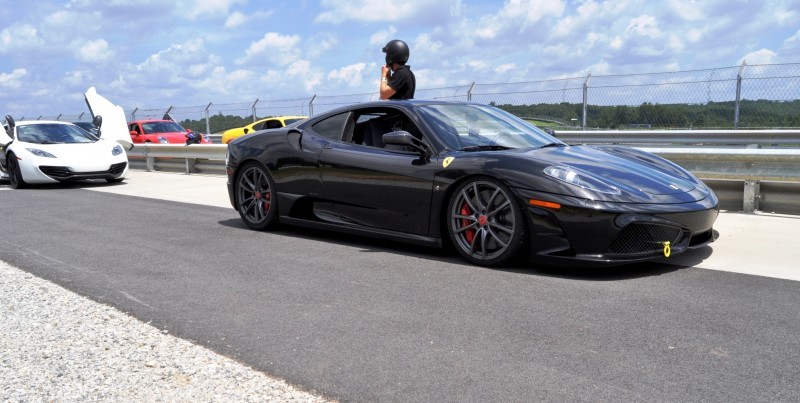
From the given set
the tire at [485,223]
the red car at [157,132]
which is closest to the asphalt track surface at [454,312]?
the tire at [485,223]

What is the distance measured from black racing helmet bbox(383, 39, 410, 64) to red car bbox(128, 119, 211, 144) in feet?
49.4

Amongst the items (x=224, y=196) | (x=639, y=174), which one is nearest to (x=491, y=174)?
(x=639, y=174)

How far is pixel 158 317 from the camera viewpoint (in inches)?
164

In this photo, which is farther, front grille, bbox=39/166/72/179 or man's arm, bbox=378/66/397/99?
front grille, bbox=39/166/72/179

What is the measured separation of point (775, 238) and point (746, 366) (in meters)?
3.24

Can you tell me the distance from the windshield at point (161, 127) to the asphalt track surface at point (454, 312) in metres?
16.2

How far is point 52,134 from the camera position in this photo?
13391mm

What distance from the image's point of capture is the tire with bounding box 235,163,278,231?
680cm

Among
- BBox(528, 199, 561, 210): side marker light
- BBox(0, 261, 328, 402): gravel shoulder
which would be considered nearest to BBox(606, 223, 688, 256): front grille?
BBox(528, 199, 561, 210): side marker light


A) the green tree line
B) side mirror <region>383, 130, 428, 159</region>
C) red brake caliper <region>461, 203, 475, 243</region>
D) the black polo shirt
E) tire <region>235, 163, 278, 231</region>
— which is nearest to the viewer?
red brake caliper <region>461, 203, 475, 243</region>

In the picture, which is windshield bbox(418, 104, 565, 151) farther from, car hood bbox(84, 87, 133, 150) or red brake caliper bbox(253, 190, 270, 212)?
car hood bbox(84, 87, 133, 150)

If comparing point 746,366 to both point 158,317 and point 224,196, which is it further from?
point 224,196

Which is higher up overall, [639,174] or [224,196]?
[639,174]

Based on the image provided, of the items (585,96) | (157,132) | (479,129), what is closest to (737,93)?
(585,96)
